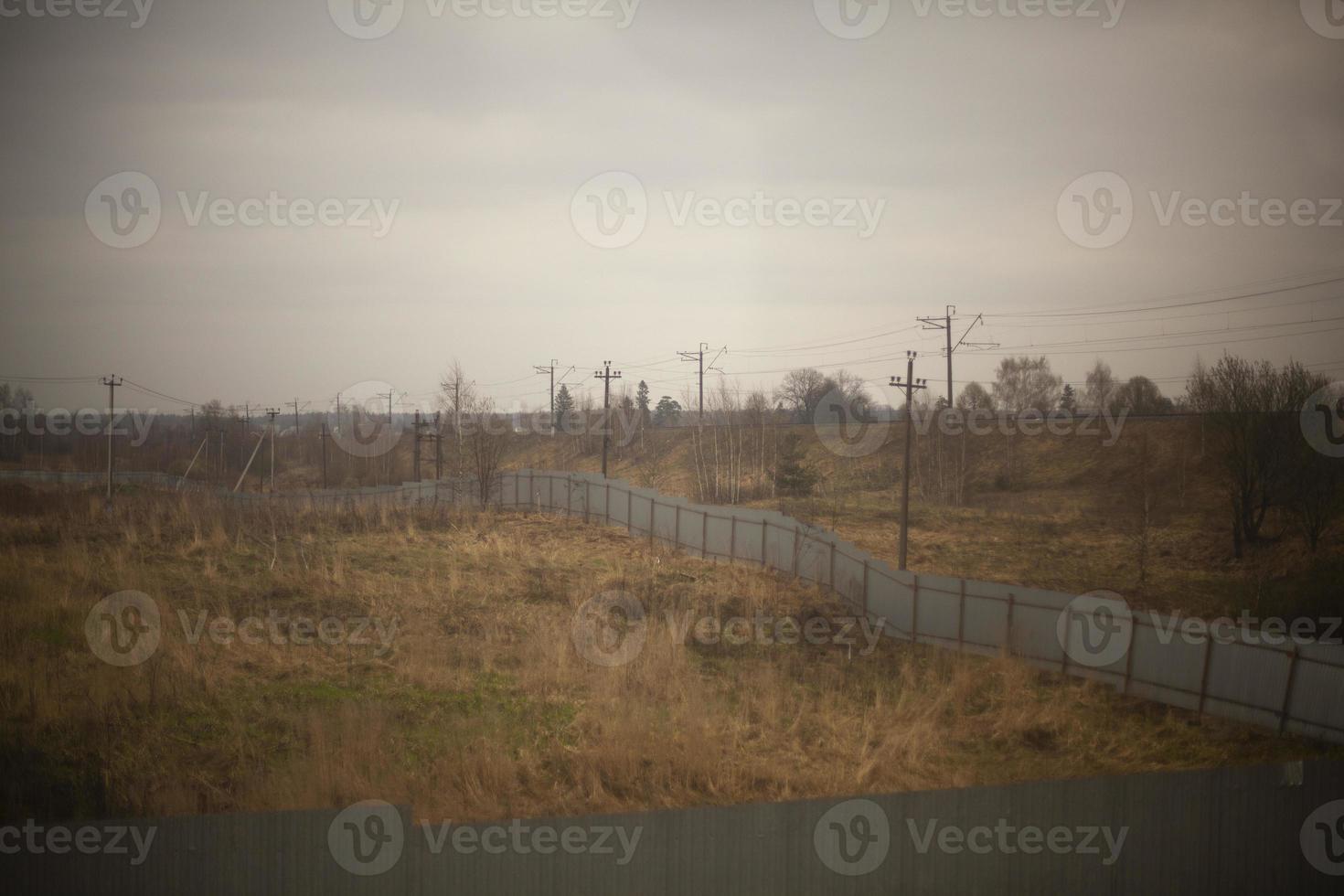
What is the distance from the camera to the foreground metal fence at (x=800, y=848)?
588cm

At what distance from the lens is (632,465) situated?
57250 mm

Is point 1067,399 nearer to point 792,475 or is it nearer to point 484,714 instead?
point 792,475

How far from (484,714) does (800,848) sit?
6.30 meters

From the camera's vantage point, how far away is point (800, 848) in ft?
22.0

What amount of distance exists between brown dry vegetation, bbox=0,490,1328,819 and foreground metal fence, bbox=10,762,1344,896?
268cm

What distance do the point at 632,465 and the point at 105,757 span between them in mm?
48071

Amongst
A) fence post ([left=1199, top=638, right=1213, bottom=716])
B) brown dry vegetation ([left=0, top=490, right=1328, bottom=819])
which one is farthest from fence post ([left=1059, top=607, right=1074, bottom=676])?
fence post ([left=1199, top=638, right=1213, bottom=716])

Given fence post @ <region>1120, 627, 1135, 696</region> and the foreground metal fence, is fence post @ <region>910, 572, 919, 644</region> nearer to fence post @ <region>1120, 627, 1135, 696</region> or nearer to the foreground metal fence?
fence post @ <region>1120, 627, 1135, 696</region>

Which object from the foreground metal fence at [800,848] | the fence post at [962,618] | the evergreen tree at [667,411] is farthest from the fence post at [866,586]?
the evergreen tree at [667,411]

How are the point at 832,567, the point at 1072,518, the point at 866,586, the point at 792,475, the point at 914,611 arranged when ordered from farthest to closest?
the point at 792,475, the point at 1072,518, the point at 832,567, the point at 866,586, the point at 914,611

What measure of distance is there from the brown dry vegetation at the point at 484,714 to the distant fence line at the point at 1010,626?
1.59ft

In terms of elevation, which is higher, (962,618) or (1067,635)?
(1067,635)

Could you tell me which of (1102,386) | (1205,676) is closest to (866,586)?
(1205,676)

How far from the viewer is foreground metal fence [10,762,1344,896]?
5879 mm
